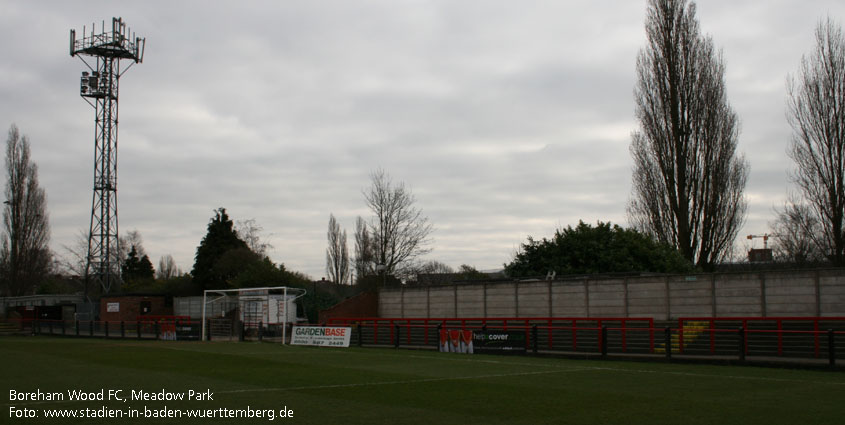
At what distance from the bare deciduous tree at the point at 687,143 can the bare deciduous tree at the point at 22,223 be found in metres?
56.6

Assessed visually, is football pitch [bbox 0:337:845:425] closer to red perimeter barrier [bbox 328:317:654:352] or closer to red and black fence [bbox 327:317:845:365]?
red and black fence [bbox 327:317:845:365]

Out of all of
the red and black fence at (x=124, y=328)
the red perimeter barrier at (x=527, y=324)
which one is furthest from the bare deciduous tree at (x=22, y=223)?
the red perimeter barrier at (x=527, y=324)

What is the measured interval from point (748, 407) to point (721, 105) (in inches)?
1393

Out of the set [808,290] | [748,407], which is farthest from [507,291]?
[748,407]

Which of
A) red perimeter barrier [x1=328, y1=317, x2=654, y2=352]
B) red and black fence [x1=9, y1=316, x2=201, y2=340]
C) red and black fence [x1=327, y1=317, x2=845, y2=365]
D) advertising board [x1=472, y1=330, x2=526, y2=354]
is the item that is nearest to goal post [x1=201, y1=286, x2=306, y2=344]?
red and black fence [x1=9, y1=316, x2=201, y2=340]

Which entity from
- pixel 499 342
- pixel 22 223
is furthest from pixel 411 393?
pixel 22 223

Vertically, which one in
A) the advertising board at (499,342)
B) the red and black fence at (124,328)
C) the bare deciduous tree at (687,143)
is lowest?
the red and black fence at (124,328)

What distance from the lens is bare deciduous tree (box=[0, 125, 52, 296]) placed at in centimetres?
6756

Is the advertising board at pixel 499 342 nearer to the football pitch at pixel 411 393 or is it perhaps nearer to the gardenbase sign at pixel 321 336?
the football pitch at pixel 411 393

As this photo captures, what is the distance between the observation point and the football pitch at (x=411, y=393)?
10.8 m

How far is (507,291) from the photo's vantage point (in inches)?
1492

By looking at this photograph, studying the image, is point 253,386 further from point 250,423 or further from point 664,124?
point 664,124

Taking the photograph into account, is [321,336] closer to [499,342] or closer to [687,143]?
[499,342]

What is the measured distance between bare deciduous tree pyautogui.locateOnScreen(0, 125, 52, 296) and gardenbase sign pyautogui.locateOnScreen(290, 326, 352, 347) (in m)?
46.2
